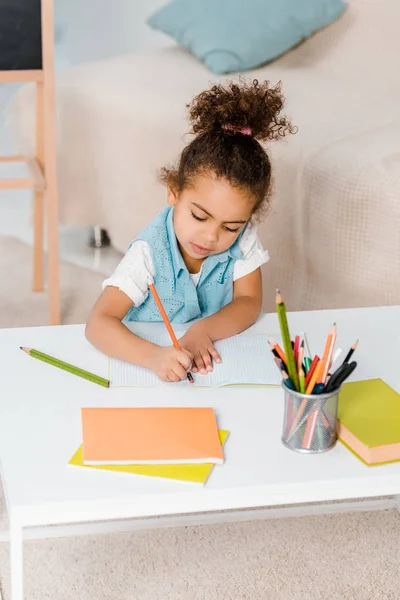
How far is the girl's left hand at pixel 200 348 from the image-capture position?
1.20 m

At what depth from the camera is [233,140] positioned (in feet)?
4.66

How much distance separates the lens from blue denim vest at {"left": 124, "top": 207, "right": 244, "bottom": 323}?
150 centimetres

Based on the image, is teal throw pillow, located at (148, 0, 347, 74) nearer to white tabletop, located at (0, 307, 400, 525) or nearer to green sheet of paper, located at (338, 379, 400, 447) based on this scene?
white tabletop, located at (0, 307, 400, 525)

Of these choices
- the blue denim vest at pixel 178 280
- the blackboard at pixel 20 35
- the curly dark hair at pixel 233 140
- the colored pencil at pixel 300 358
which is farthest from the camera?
the blackboard at pixel 20 35

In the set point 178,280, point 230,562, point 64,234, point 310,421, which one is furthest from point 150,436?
point 64,234

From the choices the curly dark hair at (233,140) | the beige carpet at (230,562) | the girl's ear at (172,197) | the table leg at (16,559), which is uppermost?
Result: the curly dark hair at (233,140)

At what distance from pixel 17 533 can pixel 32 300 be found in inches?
61.4

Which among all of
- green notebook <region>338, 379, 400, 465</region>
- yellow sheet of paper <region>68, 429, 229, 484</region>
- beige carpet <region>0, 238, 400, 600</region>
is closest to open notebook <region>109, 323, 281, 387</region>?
green notebook <region>338, 379, 400, 465</region>

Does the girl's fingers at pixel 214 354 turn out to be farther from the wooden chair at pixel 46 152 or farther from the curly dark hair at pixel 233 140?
the wooden chair at pixel 46 152

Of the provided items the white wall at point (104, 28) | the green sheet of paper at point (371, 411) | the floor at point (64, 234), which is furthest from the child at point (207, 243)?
the white wall at point (104, 28)

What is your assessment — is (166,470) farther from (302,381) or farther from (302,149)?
(302,149)

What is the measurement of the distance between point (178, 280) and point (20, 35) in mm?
794

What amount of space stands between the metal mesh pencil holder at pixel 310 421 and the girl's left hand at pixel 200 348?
0.22 metres

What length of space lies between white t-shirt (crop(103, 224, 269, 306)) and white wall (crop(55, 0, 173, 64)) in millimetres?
2387
